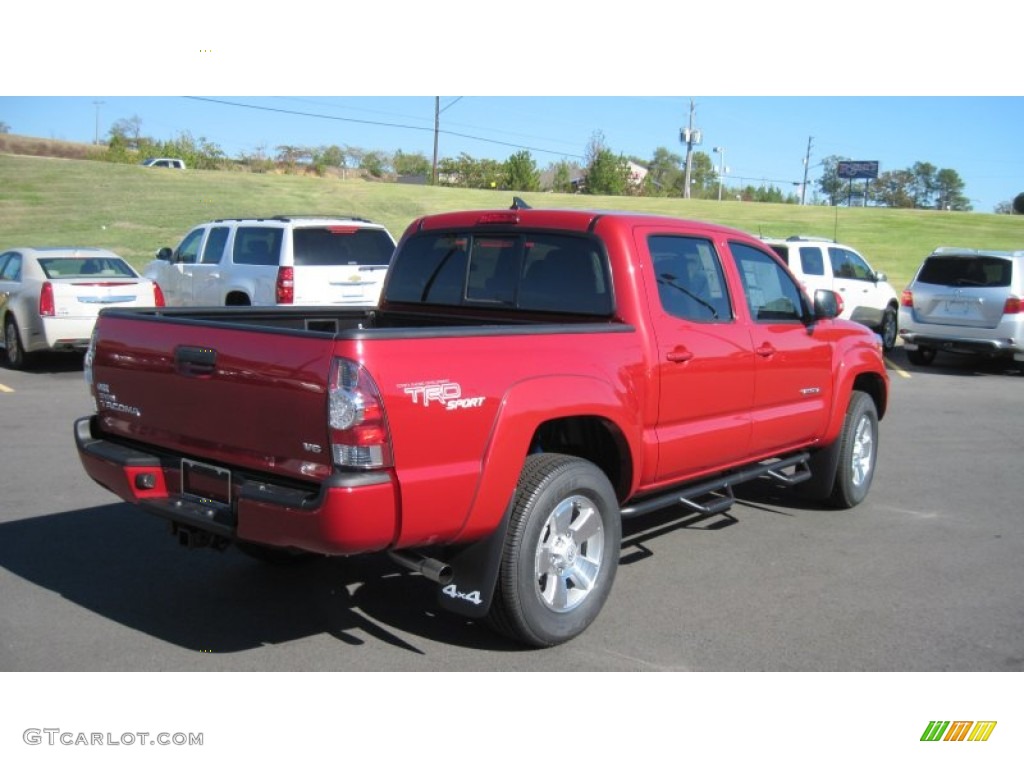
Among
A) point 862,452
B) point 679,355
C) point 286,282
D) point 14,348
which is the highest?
point 679,355

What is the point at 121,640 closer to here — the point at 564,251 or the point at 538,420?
the point at 538,420

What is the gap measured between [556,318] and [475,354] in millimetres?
1352

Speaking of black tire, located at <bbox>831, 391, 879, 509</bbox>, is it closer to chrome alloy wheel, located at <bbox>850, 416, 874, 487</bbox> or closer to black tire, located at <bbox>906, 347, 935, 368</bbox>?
chrome alloy wheel, located at <bbox>850, 416, 874, 487</bbox>

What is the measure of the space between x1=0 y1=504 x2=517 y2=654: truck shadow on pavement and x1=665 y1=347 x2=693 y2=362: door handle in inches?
66.3

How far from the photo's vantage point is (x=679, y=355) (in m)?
5.28

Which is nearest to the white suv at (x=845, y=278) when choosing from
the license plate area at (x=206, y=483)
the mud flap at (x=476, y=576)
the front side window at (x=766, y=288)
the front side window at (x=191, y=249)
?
the front side window at (x=191, y=249)

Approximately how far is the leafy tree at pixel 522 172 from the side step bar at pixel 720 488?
58.5 metres

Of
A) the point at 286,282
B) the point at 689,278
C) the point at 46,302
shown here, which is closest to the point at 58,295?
the point at 46,302

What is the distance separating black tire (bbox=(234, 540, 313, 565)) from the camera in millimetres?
5398

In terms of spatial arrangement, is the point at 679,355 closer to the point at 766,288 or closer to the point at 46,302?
the point at 766,288

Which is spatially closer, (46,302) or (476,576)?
(476,576)

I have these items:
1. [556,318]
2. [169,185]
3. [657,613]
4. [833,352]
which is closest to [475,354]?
[556,318]

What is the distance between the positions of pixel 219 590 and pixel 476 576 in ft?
5.76
